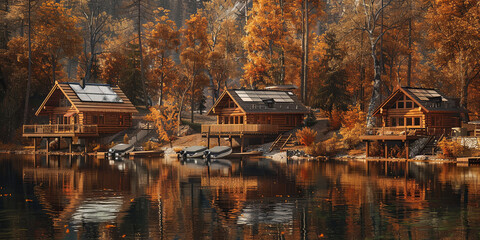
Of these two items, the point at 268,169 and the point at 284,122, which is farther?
the point at 284,122

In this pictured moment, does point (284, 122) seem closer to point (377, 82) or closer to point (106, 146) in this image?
point (377, 82)

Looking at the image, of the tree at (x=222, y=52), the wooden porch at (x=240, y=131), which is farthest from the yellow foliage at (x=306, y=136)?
the tree at (x=222, y=52)

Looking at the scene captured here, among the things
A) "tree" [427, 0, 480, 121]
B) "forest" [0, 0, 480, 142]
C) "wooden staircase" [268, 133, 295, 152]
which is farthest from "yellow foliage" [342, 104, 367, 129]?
"tree" [427, 0, 480, 121]

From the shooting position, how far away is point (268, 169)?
46.4 m

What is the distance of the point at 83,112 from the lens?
2876 inches

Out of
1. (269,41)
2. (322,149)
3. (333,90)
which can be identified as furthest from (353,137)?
(269,41)

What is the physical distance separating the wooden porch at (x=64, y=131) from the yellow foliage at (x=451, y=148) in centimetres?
3811

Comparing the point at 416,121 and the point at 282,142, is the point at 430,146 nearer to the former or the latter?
the point at 416,121

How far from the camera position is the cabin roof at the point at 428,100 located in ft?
201

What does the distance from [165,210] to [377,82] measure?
4772 cm

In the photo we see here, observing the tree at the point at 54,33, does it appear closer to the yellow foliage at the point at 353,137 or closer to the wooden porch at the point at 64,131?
the wooden porch at the point at 64,131

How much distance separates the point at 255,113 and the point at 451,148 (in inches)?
900

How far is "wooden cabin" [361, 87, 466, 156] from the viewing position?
194ft

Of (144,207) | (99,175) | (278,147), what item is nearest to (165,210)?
(144,207)
